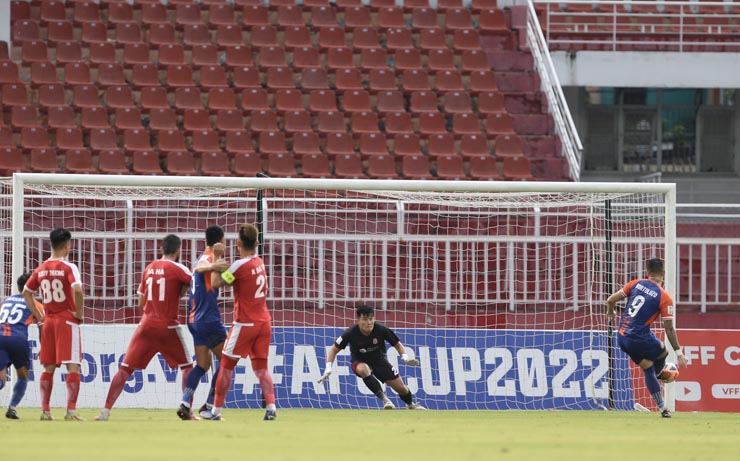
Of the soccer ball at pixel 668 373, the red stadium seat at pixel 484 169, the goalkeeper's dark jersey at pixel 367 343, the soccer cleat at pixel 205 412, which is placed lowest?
the soccer cleat at pixel 205 412

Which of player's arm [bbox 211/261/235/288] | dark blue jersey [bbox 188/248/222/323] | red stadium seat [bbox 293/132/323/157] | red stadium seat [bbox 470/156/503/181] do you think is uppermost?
red stadium seat [bbox 293/132/323/157]

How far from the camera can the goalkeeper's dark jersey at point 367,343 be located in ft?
46.7

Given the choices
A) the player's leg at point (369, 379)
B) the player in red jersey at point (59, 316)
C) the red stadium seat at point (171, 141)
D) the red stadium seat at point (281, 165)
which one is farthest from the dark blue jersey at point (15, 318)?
the red stadium seat at point (171, 141)

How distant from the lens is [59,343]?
36.1ft

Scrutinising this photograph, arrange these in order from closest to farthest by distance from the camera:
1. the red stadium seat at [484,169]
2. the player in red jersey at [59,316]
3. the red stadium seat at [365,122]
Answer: the player in red jersey at [59,316]
the red stadium seat at [484,169]
the red stadium seat at [365,122]

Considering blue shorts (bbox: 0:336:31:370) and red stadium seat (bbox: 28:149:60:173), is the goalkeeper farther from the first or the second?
red stadium seat (bbox: 28:149:60:173)

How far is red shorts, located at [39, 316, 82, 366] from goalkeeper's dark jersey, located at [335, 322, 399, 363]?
3841 millimetres

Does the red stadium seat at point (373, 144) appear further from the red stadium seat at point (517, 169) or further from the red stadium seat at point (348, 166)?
the red stadium seat at point (517, 169)

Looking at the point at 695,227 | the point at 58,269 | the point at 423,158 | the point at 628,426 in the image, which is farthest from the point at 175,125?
the point at 628,426

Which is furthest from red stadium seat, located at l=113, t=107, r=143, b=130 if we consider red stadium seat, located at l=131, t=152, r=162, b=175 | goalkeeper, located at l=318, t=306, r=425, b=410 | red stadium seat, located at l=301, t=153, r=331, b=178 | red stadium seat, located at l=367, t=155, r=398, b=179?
goalkeeper, located at l=318, t=306, r=425, b=410

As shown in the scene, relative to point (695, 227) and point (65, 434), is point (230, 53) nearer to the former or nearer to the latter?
point (695, 227)

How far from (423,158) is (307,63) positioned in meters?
3.24

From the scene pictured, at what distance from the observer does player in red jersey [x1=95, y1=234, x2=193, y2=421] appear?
36.8 feet

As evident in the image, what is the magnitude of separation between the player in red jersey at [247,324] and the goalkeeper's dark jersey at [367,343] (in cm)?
312
